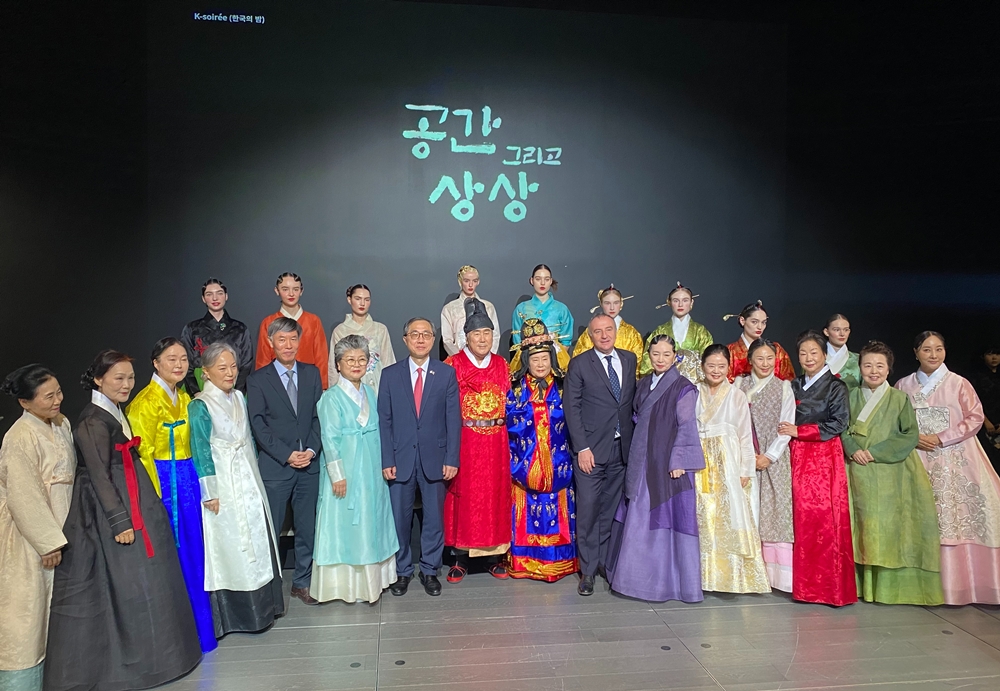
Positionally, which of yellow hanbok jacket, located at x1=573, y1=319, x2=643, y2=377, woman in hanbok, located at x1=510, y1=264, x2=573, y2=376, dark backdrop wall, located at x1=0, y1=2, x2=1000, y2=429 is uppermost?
dark backdrop wall, located at x1=0, y1=2, x2=1000, y2=429

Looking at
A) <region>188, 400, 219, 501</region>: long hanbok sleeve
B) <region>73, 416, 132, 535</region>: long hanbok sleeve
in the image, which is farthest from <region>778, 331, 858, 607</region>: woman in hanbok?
<region>73, 416, 132, 535</region>: long hanbok sleeve

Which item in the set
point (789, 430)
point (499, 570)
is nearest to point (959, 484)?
point (789, 430)

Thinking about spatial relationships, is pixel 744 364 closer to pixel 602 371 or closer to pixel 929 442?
pixel 929 442

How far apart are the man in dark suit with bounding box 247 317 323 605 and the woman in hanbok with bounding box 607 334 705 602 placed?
62.2 inches

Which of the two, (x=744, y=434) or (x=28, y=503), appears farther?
(x=744, y=434)

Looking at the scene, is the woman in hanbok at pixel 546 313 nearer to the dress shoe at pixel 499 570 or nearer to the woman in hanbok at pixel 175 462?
the dress shoe at pixel 499 570

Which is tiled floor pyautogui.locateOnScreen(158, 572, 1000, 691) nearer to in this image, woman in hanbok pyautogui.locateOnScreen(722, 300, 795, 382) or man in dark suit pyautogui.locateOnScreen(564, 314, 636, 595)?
man in dark suit pyautogui.locateOnScreen(564, 314, 636, 595)

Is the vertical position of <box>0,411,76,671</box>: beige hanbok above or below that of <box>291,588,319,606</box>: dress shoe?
above

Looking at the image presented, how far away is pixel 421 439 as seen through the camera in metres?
3.57

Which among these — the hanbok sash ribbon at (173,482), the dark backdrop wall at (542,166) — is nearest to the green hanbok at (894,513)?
the dark backdrop wall at (542,166)

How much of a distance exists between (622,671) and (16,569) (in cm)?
231

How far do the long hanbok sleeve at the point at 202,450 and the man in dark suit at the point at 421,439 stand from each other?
32.9 inches

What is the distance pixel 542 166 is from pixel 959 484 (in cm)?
363

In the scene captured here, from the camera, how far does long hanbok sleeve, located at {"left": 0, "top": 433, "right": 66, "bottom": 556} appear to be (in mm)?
2518
